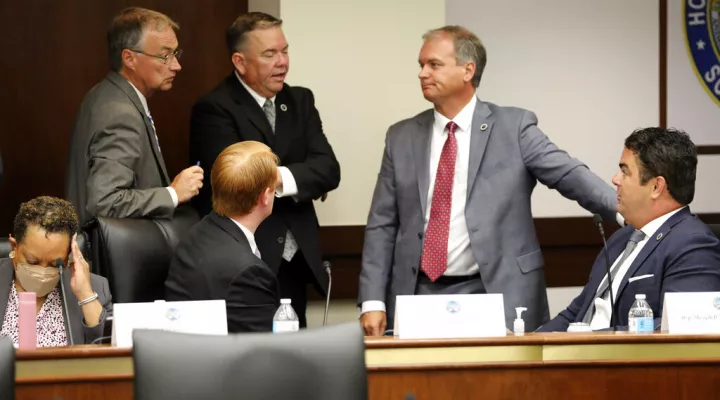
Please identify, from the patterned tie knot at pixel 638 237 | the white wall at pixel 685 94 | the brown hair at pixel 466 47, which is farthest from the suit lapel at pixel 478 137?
the white wall at pixel 685 94

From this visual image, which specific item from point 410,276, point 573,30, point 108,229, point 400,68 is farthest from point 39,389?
point 573,30

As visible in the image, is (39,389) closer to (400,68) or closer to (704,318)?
(704,318)

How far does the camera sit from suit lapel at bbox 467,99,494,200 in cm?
466

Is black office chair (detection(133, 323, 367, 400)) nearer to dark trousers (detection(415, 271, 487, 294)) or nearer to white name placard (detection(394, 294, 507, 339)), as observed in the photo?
white name placard (detection(394, 294, 507, 339))

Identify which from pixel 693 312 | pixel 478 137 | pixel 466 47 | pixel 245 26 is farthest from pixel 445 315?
pixel 245 26

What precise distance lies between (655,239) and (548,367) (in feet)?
2.41

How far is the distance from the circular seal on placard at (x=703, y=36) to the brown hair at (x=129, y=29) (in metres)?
2.64

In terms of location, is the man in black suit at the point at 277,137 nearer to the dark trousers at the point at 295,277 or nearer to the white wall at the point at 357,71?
the dark trousers at the point at 295,277

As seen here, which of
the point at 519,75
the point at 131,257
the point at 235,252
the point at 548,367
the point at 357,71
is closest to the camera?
the point at 548,367

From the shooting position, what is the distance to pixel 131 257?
424cm

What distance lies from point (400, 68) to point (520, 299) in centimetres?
143

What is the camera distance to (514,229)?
15.4 ft

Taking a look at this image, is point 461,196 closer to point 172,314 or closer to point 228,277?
point 228,277

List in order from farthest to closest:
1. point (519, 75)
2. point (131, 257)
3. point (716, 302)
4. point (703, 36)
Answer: point (703, 36), point (519, 75), point (131, 257), point (716, 302)
